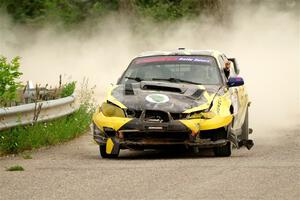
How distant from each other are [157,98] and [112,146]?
892mm

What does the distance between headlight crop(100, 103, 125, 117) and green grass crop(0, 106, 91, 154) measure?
1.50 meters

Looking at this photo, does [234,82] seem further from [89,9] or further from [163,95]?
[89,9]

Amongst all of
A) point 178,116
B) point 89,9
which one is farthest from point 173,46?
point 178,116

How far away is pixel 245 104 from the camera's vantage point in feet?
54.8

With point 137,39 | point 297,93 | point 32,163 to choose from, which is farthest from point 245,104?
point 137,39

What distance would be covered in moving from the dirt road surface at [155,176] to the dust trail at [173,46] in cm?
1166

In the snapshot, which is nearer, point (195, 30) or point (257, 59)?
point (257, 59)

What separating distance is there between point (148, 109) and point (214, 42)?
68.4 ft

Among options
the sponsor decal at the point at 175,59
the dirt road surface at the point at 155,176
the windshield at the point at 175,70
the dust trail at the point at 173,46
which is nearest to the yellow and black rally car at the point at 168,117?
the windshield at the point at 175,70

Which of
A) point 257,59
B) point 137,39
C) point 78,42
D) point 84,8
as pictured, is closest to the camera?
point 257,59

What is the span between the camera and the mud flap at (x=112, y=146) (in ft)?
46.3

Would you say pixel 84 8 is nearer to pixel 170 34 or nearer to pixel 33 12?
pixel 33 12

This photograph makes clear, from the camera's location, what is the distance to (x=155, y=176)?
1170 centimetres

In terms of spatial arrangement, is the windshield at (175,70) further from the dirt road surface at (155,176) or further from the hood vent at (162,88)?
the dirt road surface at (155,176)
